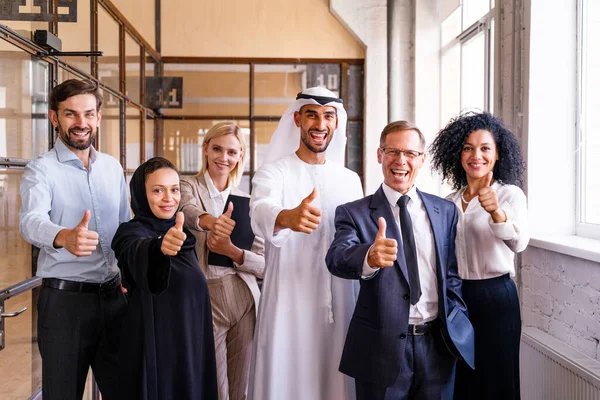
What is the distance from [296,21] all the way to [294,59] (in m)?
0.39

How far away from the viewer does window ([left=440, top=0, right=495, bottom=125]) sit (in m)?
5.00

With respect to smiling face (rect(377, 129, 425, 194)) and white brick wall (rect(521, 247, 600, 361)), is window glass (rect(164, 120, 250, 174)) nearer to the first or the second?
white brick wall (rect(521, 247, 600, 361))

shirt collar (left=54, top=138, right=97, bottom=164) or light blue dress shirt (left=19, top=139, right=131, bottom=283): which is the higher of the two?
shirt collar (left=54, top=138, right=97, bottom=164)

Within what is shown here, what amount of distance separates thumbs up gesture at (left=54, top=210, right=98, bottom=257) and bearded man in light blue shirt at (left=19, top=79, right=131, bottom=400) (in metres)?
0.16

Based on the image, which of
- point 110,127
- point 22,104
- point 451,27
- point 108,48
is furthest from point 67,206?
point 451,27

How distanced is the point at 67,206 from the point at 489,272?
5.57ft

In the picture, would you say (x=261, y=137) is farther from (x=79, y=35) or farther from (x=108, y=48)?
(x=79, y=35)

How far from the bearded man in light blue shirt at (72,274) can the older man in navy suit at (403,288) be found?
0.94 m

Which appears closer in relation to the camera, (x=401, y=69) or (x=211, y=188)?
(x=211, y=188)

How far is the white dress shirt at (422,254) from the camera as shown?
2156mm

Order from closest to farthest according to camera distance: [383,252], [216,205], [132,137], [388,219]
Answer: [383,252] < [388,219] < [216,205] < [132,137]

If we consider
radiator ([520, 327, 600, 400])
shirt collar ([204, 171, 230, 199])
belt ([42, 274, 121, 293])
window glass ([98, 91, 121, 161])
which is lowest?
radiator ([520, 327, 600, 400])

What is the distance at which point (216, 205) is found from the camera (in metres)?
3.01

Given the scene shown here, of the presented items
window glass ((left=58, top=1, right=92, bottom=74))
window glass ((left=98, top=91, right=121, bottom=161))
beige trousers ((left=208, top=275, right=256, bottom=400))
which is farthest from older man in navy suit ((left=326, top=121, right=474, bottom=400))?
window glass ((left=98, top=91, right=121, bottom=161))
